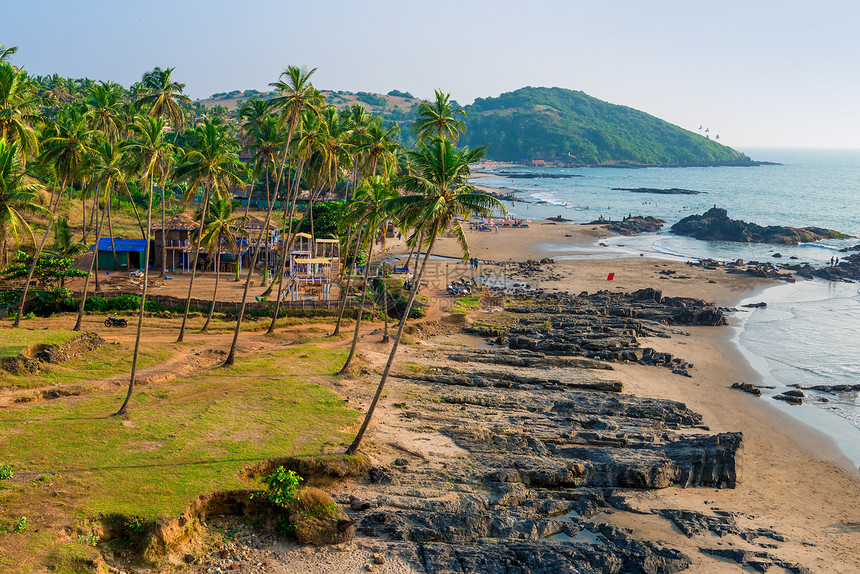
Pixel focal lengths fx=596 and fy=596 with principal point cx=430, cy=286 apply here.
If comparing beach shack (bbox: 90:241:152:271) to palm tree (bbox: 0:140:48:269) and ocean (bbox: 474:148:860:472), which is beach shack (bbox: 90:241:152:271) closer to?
palm tree (bbox: 0:140:48:269)

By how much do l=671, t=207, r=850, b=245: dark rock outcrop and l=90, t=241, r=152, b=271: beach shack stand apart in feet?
295

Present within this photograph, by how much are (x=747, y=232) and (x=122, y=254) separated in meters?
96.6

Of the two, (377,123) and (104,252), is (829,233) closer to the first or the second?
(377,123)

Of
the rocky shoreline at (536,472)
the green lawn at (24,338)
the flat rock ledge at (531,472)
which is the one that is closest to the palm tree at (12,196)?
the green lawn at (24,338)

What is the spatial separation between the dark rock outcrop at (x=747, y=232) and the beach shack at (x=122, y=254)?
8986 cm

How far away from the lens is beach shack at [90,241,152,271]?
55.8m

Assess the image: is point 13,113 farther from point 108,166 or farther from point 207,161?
point 207,161

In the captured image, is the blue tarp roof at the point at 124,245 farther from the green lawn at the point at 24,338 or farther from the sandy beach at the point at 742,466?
the sandy beach at the point at 742,466

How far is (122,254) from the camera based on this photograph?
5653 centimetres

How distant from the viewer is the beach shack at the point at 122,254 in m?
55.8

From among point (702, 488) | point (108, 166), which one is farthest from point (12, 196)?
point (702, 488)

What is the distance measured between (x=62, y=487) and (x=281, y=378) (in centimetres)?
1311

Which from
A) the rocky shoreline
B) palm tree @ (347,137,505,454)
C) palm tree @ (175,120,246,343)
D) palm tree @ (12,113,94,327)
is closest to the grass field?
the rocky shoreline

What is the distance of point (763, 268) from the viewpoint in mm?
78125
